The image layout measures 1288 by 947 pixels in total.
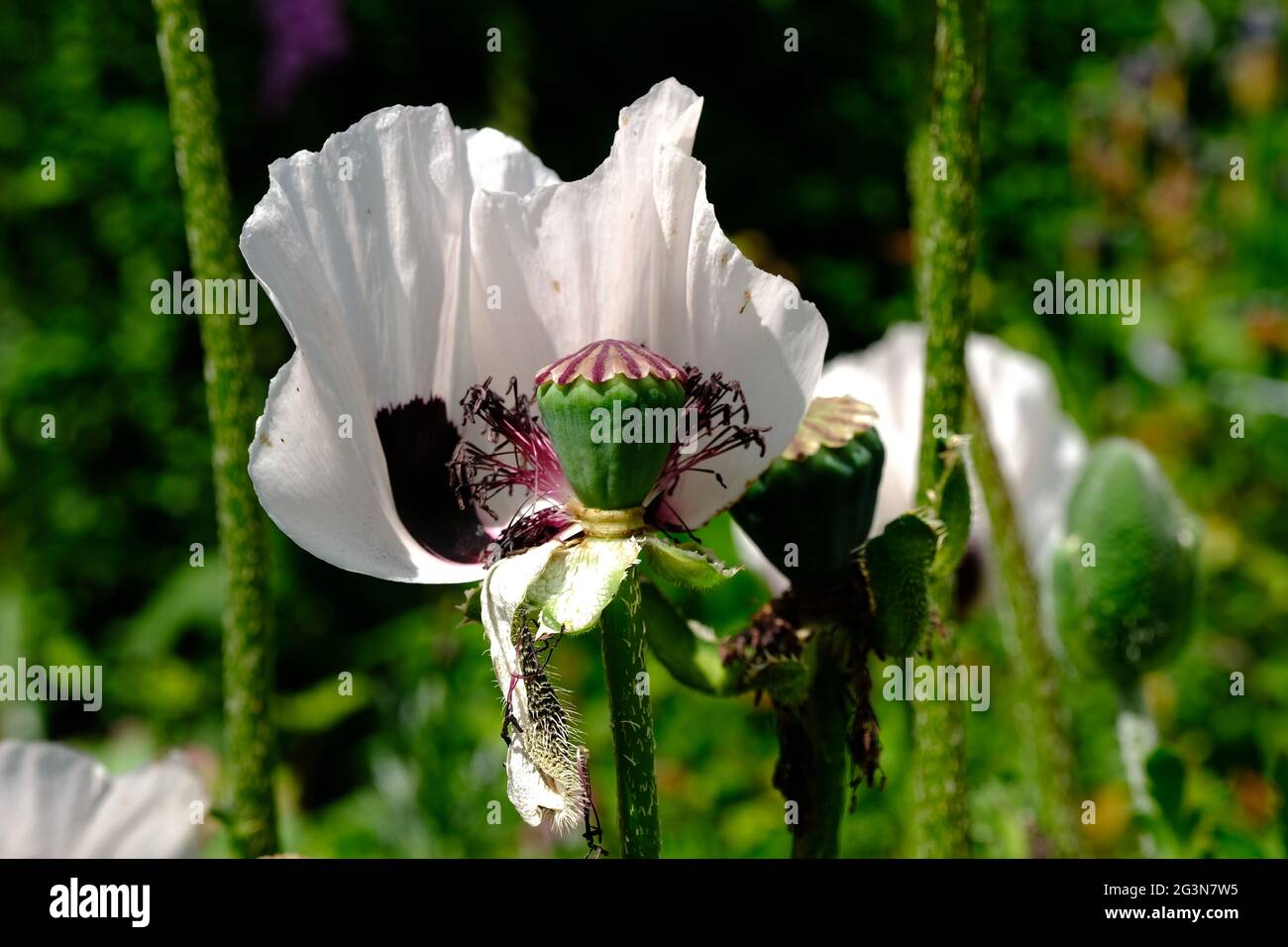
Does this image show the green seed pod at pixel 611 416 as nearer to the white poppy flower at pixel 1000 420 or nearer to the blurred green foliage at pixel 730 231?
the white poppy flower at pixel 1000 420

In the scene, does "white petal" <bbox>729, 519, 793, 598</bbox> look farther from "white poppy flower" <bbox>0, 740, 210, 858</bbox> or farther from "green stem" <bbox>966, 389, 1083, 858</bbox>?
"white poppy flower" <bbox>0, 740, 210, 858</bbox>

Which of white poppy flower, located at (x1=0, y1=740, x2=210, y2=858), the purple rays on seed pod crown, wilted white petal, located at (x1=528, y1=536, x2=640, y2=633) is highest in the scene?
the purple rays on seed pod crown

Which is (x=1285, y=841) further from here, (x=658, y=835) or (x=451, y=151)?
(x=451, y=151)

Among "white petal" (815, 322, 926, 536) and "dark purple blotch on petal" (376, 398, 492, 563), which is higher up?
"white petal" (815, 322, 926, 536)

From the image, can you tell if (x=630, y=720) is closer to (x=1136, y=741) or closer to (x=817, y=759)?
(x=817, y=759)

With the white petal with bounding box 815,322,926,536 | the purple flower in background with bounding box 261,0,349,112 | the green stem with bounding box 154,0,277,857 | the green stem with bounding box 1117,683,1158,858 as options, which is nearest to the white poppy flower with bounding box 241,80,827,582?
the green stem with bounding box 154,0,277,857

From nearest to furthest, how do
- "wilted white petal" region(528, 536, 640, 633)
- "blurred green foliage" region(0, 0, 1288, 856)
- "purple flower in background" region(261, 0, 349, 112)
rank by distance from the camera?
"wilted white petal" region(528, 536, 640, 633) → "blurred green foliage" region(0, 0, 1288, 856) → "purple flower in background" region(261, 0, 349, 112)
